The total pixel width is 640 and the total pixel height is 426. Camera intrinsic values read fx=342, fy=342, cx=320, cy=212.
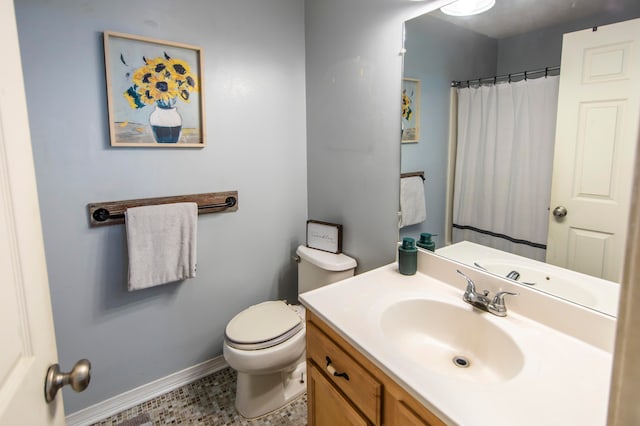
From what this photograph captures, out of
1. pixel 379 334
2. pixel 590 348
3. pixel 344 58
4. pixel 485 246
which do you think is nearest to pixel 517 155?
pixel 485 246

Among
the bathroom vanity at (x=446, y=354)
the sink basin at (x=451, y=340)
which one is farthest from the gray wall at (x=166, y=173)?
the sink basin at (x=451, y=340)

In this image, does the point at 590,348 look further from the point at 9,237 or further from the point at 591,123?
the point at 9,237

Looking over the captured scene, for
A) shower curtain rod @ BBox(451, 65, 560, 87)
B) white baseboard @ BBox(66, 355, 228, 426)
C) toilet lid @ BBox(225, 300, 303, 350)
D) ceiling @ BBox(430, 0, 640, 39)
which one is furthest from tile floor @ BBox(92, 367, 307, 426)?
ceiling @ BBox(430, 0, 640, 39)

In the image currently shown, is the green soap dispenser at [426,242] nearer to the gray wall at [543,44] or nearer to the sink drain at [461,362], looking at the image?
the sink drain at [461,362]

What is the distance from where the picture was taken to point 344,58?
1.80 meters

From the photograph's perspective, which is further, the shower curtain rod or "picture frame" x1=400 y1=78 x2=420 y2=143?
"picture frame" x1=400 y1=78 x2=420 y2=143

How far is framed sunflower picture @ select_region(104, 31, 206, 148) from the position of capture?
5.16ft

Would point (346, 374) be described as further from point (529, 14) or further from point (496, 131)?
point (529, 14)

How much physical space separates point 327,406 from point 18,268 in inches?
40.3

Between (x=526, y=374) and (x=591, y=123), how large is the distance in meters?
0.73

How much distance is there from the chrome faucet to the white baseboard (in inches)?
61.1

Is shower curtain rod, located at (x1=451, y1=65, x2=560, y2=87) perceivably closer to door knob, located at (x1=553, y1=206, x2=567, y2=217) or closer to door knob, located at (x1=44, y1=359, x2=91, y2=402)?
door knob, located at (x1=553, y1=206, x2=567, y2=217)

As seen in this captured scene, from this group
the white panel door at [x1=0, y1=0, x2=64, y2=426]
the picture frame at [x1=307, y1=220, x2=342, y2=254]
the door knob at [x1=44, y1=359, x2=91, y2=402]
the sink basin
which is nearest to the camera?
the white panel door at [x1=0, y1=0, x2=64, y2=426]

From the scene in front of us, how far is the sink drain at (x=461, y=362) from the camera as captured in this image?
43.8 inches
